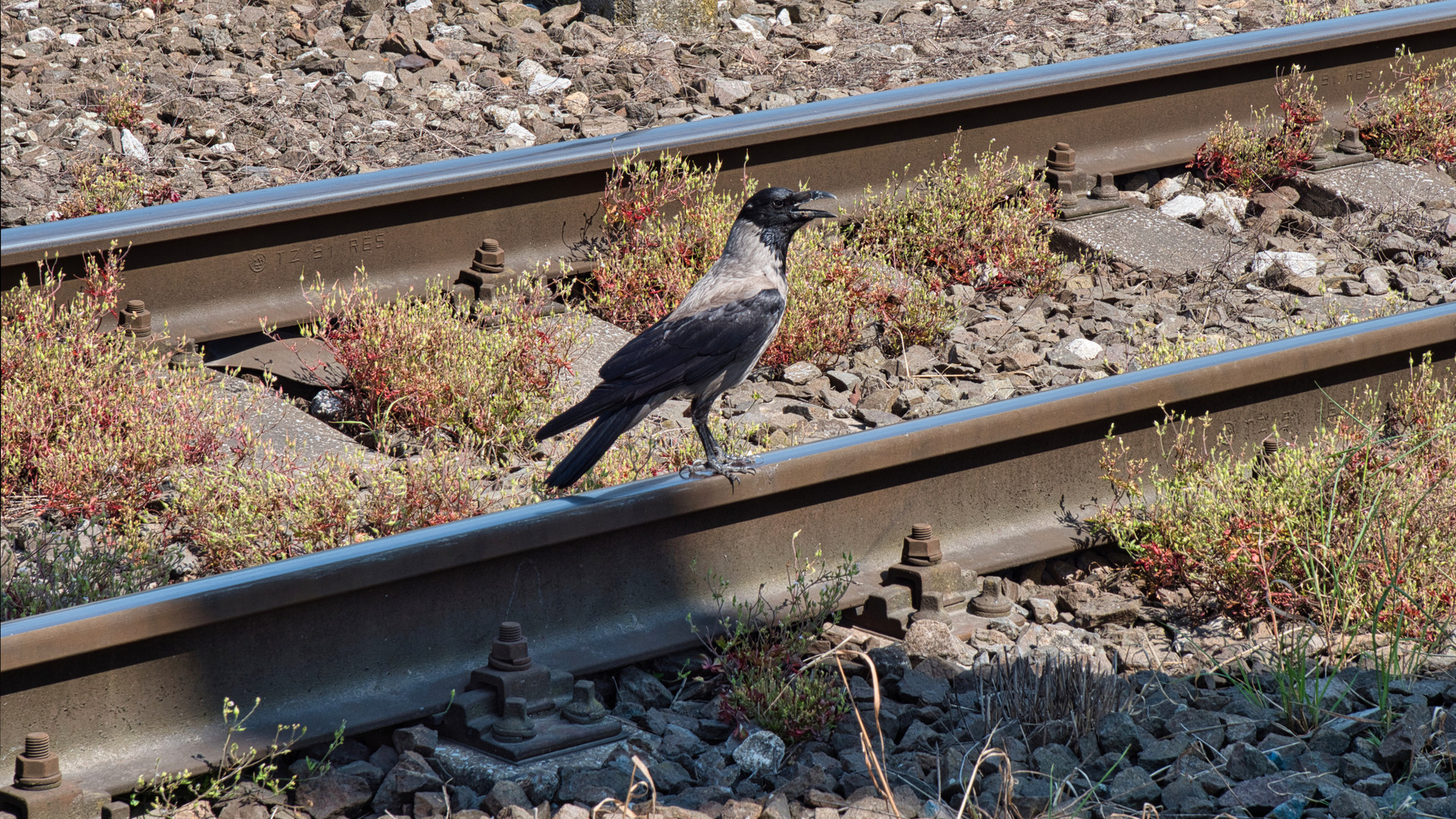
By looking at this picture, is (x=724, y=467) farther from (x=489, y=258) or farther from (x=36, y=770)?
(x=489, y=258)

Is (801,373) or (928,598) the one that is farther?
Answer: (801,373)

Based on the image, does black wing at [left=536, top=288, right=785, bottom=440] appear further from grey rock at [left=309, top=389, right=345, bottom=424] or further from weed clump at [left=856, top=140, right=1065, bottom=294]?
weed clump at [left=856, top=140, right=1065, bottom=294]

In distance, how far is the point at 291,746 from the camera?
375 cm

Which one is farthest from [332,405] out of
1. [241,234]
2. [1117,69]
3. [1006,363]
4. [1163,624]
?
[1117,69]

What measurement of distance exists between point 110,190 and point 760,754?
177 inches

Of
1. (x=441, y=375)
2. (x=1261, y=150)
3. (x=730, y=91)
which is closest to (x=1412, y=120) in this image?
(x=1261, y=150)

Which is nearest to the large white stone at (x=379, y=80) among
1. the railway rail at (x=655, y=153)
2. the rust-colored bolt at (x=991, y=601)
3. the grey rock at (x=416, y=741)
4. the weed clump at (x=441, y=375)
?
the railway rail at (x=655, y=153)

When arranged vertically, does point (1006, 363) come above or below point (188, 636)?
below

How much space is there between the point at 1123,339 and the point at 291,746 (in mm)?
3929

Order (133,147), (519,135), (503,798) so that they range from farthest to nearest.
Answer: (519,135)
(133,147)
(503,798)

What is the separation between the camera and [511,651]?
3953 mm

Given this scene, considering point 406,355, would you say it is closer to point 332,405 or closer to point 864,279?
point 332,405

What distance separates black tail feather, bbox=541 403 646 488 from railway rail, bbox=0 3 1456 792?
0.63 feet

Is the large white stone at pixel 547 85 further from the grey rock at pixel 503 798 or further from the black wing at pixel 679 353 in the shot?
the grey rock at pixel 503 798
